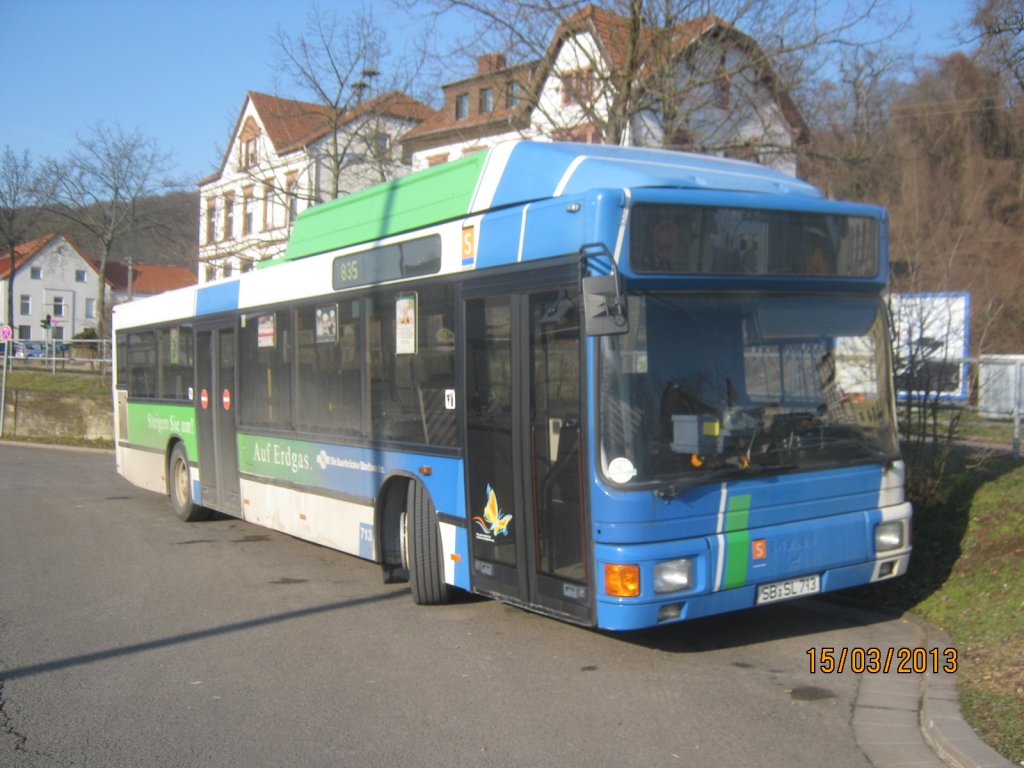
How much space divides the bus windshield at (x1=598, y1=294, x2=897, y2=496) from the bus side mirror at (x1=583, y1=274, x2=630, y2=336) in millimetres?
263

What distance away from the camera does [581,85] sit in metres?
16.9

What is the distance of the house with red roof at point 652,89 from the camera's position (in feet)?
53.1

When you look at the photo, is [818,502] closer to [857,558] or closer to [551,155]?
[857,558]

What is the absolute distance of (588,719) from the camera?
570 cm

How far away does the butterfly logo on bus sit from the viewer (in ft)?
23.2

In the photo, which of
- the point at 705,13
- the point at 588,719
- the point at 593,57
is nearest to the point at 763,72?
the point at 705,13

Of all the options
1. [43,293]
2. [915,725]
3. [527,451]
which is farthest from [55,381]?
[43,293]

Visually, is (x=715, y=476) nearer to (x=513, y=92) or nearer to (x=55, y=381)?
(x=513, y=92)

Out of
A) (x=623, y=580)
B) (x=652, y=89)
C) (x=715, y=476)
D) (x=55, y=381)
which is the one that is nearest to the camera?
(x=623, y=580)

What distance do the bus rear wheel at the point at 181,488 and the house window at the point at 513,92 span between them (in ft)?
26.4

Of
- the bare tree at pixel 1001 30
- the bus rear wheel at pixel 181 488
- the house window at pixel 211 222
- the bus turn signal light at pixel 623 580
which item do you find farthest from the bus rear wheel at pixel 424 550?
the house window at pixel 211 222

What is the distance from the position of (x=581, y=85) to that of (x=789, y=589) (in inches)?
473

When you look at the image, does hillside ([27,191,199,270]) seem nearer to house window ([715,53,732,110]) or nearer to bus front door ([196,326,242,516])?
house window ([715,53,732,110])
